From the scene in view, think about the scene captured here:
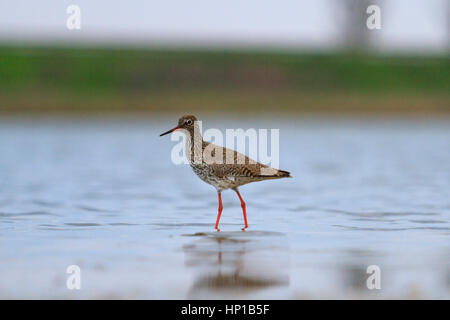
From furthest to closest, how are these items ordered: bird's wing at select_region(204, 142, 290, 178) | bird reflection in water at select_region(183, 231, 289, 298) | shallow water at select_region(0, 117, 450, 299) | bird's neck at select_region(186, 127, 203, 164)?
bird's neck at select_region(186, 127, 203, 164) → bird's wing at select_region(204, 142, 290, 178) → shallow water at select_region(0, 117, 450, 299) → bird reflection in water at select_region(183, 231, 289, 298)

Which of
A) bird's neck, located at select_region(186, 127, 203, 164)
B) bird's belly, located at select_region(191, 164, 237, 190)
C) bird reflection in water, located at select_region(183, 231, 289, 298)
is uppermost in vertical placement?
bird's neck, located at select_region(186, 127, 203, 164)

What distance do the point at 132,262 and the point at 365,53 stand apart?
200 feet

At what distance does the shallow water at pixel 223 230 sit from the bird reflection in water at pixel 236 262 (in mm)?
17

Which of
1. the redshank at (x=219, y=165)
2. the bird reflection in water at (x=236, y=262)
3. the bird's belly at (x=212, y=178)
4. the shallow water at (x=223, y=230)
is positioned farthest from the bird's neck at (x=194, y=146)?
the bird reflection in water at (x=236, y=262)

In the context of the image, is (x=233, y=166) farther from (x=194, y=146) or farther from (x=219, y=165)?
(x=194, y=146)

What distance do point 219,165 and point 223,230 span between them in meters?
0.82

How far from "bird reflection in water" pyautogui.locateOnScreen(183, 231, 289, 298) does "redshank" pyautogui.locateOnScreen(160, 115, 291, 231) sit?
2.93 feet

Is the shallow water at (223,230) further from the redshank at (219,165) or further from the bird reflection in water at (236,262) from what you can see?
the redshank at (219,165)

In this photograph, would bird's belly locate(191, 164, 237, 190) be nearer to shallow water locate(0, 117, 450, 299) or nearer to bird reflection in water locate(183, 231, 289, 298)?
shallow water locate(0, 117, 450, 299)

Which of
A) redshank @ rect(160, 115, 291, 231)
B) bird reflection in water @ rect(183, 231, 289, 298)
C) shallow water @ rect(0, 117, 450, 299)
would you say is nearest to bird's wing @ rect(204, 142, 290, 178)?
redshank @ rect(160, 115, 291, 231)

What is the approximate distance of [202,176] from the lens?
11156 mm

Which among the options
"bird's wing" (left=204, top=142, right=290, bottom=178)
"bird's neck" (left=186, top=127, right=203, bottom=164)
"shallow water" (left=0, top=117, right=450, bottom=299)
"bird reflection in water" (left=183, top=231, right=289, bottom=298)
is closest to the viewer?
"bird reflection in water" (left=183, top=231, right=289, bottom=298)

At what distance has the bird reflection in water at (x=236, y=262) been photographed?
731 centimetres

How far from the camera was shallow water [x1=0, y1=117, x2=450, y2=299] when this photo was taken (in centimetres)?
742
